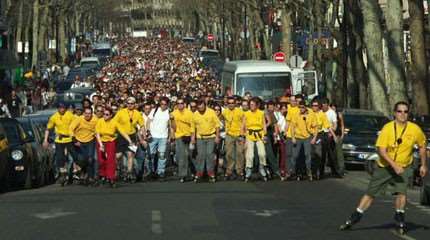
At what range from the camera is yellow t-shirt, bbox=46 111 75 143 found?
2616 cm

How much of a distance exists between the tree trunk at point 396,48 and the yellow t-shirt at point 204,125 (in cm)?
1102

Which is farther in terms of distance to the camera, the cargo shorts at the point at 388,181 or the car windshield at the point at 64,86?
the car windshield at the point at 64,86

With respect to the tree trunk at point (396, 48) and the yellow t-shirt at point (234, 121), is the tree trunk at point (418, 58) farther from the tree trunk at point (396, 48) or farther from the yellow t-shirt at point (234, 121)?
the yellow t-shirt at point (234, 121)

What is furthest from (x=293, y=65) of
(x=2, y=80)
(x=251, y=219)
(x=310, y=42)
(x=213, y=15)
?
(x=213, y=15)

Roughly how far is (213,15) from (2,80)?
65.8 metres

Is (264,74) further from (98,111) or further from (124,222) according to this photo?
(124,222)

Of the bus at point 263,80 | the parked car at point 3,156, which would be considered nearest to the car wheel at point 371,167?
the parked car at point 3,156

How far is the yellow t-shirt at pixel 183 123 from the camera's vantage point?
26828 mm

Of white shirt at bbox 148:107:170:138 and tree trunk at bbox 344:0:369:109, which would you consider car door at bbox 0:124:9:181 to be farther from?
tree trunk at bbox 344:0:369:109

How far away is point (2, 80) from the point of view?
222 ft

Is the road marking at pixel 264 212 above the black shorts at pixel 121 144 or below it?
below

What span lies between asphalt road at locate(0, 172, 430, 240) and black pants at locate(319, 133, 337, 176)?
1969 mm

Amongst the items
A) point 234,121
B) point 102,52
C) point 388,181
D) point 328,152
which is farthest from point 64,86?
point 102,52

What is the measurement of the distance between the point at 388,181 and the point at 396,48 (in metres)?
20.6
